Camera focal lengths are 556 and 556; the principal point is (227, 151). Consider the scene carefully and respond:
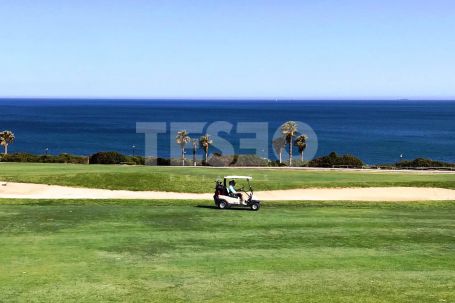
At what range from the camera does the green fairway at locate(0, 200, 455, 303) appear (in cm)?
1333

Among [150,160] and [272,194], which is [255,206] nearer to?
[272,194]

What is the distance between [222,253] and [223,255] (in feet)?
0.83

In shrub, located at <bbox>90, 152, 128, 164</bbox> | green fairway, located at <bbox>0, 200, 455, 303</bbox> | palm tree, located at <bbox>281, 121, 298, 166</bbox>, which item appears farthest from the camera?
palm tree, located at <bbox>281, 121, 298, 166</bbox>

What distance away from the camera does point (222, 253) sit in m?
17.1

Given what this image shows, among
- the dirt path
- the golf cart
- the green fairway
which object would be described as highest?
the golf cart

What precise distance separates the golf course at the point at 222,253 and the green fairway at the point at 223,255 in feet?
0.12

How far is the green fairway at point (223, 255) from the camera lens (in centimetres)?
1333

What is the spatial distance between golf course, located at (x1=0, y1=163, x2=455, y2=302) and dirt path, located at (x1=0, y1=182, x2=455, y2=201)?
13.2 ft

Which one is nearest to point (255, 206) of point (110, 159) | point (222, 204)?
point (222, 204)

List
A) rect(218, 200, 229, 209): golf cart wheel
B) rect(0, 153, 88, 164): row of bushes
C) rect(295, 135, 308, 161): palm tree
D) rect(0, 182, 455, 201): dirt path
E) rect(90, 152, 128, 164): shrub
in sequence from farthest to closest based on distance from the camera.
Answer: rect(295, 135, 308, 161): palm tree, rect(90, 152, 128, 164): shrub, rect(0, 153, 88, 164): row of bushes, rect(0, 182, 455, 201): dirt path, rect(218, 200, 229, 209): golf cart wheel

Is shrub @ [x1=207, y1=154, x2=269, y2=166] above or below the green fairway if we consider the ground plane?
above

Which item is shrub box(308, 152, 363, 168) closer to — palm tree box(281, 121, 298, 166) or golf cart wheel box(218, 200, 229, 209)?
palm tree box(281, 121, 298, 166)

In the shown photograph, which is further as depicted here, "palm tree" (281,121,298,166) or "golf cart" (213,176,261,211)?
"palm tree" (281,121,298,166)

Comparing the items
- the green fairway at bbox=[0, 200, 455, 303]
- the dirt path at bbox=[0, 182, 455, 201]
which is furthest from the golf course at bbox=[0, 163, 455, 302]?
the dirt path at bbox=[0, 182, 455, 201]
